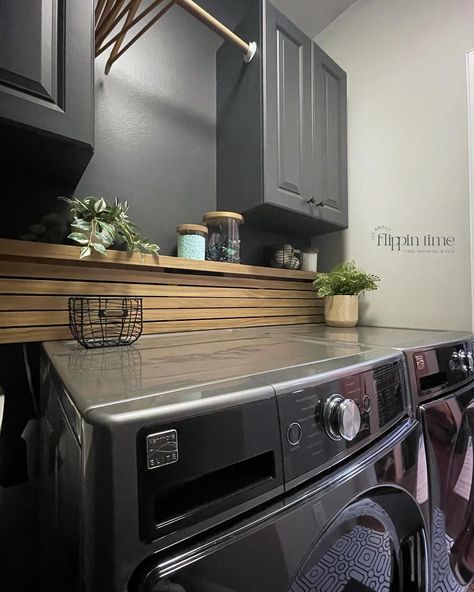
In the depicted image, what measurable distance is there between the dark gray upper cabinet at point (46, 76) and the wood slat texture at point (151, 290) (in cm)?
27

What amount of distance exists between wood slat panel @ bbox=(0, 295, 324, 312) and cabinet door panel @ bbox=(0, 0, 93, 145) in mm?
418

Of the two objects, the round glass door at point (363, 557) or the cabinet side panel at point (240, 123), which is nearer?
the round glass door at point (363, 557)

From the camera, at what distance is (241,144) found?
53.3 inches

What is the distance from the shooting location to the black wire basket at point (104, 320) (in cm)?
80

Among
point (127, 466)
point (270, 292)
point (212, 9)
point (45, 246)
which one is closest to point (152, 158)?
point (45, 246)

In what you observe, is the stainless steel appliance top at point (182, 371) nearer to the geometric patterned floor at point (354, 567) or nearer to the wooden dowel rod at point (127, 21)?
the geometric patterned floor at point (354, 567)

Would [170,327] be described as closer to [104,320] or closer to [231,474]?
[104,320]

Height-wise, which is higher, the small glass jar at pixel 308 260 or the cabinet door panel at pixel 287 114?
the cabinet door panel at pixel 287 114

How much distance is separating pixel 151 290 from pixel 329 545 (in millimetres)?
819

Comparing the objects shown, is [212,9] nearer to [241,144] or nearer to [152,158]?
[241,144]

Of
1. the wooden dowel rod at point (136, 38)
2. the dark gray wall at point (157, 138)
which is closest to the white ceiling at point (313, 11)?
the dark gray wall at point (157, 138)

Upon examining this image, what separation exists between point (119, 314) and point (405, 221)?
1.35m

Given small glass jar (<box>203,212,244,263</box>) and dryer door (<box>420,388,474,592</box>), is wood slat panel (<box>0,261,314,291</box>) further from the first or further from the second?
dryer door (<box>420,388,474,592</box>)

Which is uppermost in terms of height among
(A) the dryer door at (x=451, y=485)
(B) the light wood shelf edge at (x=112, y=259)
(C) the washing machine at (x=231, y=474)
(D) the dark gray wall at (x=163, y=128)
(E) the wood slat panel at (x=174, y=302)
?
(D) the dark gray wall at (x=163, y=128)
